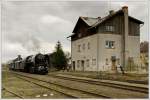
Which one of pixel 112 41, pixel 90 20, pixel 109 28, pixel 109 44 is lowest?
pixel 109 44

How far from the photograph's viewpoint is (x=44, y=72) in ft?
113

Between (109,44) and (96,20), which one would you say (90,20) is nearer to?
(96,20)

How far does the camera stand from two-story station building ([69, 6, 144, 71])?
37.0 meters

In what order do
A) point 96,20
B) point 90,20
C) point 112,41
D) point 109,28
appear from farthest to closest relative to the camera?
point 96,20 < point 90,20 < point 112,41 < point 109,28

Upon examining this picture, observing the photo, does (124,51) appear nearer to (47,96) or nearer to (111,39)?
(111,39)

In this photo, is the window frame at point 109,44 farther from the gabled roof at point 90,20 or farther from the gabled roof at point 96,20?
the gabled roof at point 90,20

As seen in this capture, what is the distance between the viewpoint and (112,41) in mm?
37906

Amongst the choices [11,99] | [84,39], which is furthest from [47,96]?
[84,39]

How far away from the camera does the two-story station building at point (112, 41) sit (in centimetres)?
3703

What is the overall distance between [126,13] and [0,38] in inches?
1139

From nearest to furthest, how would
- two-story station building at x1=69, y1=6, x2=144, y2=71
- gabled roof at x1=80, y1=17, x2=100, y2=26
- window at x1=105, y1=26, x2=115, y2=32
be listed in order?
two-story station building at x1=69, y1=6, x2=144, y2=71
window at x1=105, y1=26, x2=115, y2=32
gabled roof at x1=80, y1=17, x2=100, y2=26

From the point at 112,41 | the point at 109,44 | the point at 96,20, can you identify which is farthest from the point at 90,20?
the point at 109,44

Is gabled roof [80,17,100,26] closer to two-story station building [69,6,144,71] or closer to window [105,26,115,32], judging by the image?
two-story station building [69,6,144,71]

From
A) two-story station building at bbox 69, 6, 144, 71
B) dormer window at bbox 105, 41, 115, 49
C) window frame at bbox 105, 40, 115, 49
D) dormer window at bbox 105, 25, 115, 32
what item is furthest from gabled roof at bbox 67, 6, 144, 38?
dormer window at bbox 105, 41, 115, 49
